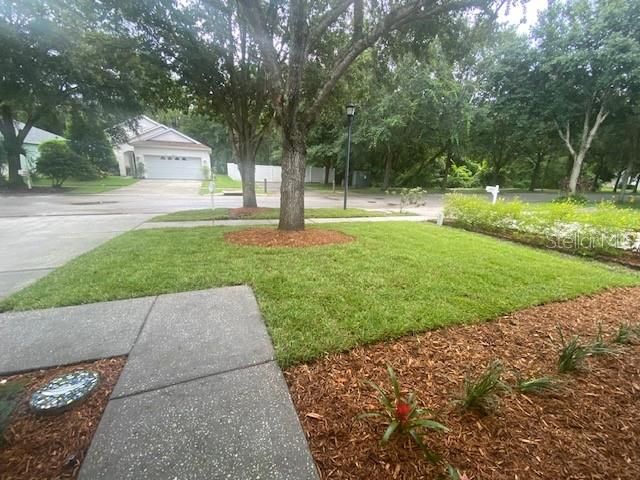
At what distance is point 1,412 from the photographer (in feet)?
4.75

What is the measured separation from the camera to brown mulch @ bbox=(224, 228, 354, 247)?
532cm

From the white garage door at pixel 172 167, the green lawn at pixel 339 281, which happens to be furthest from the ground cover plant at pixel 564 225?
the white garage door at pixel 172 167

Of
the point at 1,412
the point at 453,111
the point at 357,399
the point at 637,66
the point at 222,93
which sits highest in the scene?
the point at 637,66

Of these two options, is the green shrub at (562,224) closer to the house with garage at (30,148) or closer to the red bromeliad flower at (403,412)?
the red bromeliad flower at (403,412)

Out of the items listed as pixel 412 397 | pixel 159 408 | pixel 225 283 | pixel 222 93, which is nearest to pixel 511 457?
pixel 412 397

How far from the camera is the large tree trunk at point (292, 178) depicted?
17.7 ft

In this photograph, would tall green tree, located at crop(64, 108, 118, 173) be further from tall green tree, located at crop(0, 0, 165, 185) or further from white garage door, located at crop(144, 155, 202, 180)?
white garage door, located at crop(144, 155, 202, 180)

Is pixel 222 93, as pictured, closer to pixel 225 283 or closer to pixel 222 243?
pixel 222 243

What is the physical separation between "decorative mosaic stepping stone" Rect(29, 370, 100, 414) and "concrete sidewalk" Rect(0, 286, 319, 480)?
0.17 metres

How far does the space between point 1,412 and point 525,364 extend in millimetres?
3191

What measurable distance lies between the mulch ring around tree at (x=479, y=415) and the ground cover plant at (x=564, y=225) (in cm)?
373

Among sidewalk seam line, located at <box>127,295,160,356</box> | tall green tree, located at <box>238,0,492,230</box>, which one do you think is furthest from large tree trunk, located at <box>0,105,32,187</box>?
sidewalk seam line, located at <box>127,295,160,356</box>

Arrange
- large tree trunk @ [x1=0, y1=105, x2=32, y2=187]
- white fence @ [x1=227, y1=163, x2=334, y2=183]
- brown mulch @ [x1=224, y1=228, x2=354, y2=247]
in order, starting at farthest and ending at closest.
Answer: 1. white fence @ [x1=227, y1=163, x2=334, y2=183]
2. large tree trunk @ [x1=0, y1=105, x2=32, y2=187]
3. brown mulch @ [x1=224, y1=228, x2=354, y2=247]

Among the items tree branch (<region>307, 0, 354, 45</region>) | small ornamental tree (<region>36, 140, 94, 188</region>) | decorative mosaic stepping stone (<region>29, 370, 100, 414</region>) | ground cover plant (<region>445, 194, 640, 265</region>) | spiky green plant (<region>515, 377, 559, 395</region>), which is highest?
tree branch (<region>307, 0, 354, 45</region>)
